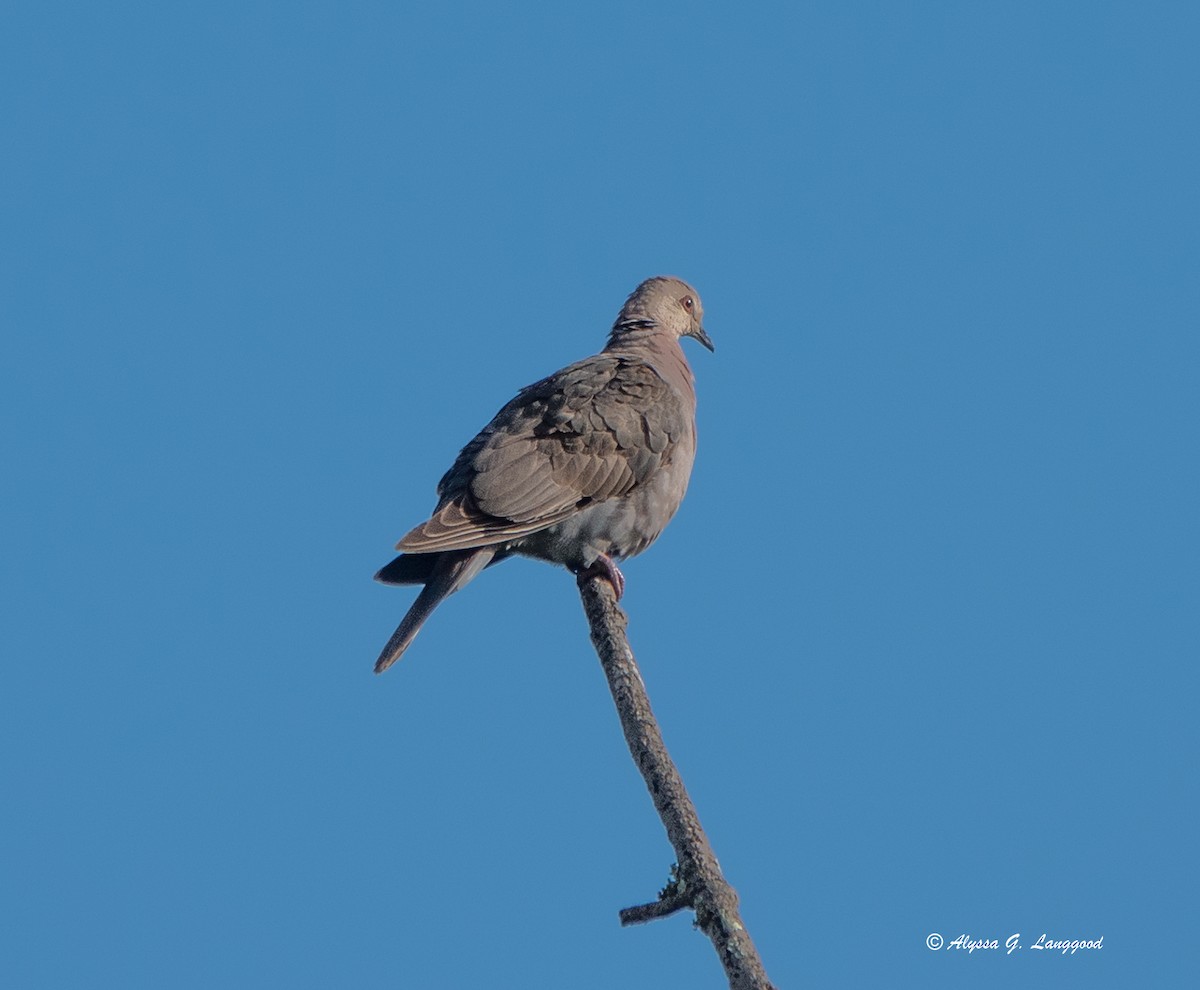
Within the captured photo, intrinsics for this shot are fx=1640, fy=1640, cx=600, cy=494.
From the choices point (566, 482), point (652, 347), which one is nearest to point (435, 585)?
point (566, 482)

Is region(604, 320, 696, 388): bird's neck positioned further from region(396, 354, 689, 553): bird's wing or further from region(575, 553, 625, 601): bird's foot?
region(575, 553, 625, 601): bird's foot

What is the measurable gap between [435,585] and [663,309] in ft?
8.52

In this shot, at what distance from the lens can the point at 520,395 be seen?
764 cm

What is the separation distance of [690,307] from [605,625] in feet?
10.6

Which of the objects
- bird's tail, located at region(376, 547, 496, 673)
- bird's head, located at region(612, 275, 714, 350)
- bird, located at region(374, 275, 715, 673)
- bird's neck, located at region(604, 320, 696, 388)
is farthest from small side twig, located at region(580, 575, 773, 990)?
bird's head, located at region(612, 275, 714, 350)

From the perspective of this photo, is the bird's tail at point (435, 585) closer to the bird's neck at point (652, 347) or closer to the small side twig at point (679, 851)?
the small side twig at point (679, 851)

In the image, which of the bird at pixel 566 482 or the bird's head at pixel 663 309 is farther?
the bird's head at pixel 663 309

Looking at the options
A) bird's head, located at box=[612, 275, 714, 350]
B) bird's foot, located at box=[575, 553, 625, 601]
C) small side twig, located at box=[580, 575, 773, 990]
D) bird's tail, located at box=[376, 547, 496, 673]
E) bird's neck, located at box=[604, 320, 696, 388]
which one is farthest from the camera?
A: bird's head, located at box=[612, 275, 714, 350]

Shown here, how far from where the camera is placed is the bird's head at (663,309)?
28.1 feet

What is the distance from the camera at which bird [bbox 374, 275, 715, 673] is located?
22.3 ft

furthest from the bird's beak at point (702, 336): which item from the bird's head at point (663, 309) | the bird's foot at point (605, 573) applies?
the bird's foot at point (605, 573)

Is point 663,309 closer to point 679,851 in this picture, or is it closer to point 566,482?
point 566,482

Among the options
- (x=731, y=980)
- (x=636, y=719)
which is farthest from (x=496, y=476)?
(x=731, y=980)

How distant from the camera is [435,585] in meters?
6.71
